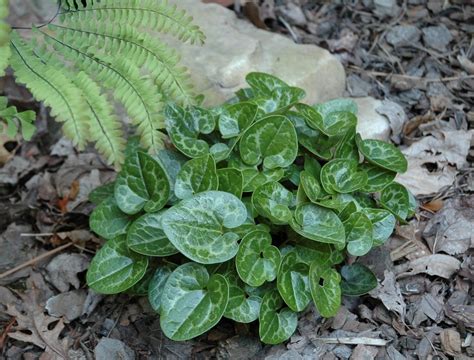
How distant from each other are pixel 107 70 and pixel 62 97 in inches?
11.4

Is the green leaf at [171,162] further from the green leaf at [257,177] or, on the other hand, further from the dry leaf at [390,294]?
the dry leaf at [390,294]

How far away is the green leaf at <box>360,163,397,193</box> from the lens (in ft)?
8.55

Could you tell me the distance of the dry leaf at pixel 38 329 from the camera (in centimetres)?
265

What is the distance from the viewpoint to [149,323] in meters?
2.66

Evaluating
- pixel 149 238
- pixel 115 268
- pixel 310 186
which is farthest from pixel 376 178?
pixel 115 268

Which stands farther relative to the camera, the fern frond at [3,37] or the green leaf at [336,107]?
the green leaf at [336,107]

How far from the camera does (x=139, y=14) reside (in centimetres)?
270

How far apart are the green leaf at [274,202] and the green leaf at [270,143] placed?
0.15 m

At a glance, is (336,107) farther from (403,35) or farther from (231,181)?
(403,35)

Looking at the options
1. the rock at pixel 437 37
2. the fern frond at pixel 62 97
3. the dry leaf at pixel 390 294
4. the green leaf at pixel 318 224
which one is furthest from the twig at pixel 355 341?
the rock at pixel 437 37

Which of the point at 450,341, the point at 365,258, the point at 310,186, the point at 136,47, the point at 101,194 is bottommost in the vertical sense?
the point at 450,341

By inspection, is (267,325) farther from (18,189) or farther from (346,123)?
(18,189)

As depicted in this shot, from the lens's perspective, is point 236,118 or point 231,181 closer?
point 231,181

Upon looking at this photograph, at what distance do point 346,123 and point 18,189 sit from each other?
188 cm
